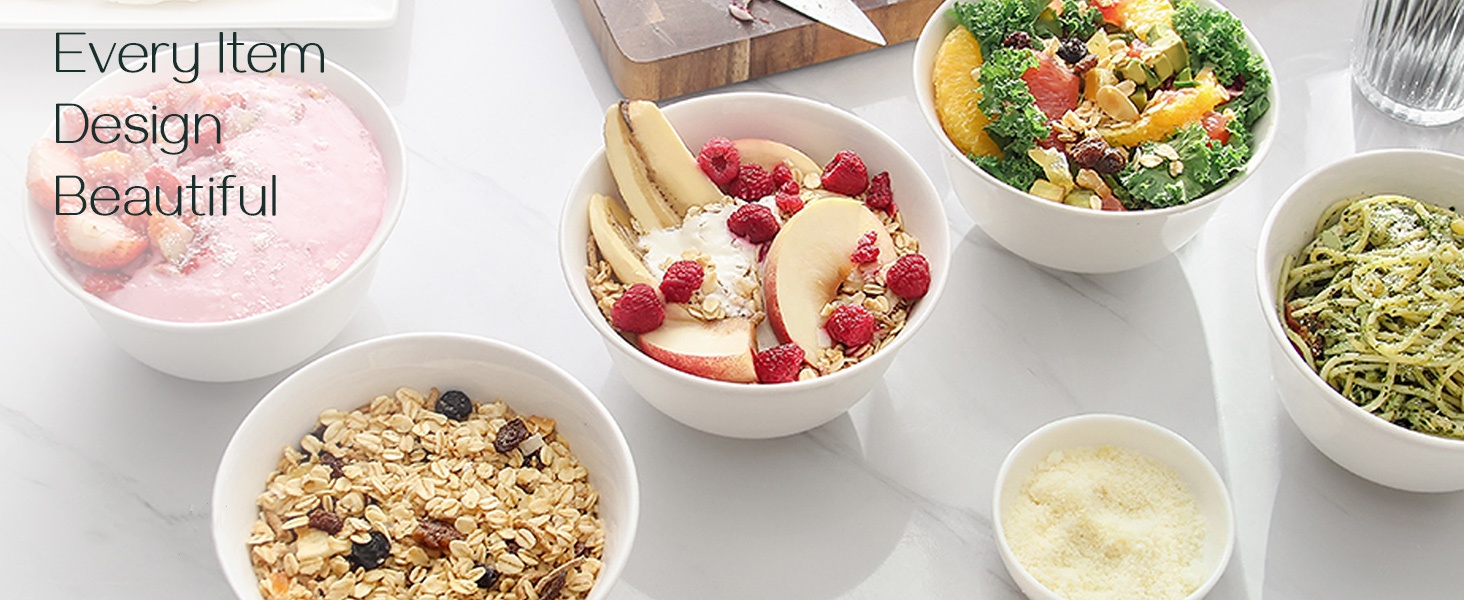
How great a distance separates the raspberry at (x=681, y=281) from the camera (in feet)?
4.47

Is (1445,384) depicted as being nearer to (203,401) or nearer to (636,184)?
(636,184)

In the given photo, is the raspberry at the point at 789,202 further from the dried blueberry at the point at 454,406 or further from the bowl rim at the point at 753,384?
the dried blueberry at the point at 454,406

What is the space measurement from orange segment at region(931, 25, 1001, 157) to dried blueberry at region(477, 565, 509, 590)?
743mm

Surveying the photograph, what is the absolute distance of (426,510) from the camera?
4.11 ft

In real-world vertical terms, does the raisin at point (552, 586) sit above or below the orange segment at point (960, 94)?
below

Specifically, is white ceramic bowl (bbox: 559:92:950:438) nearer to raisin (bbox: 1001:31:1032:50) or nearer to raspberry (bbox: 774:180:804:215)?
raspberry (bbox: 774:180:804:215)

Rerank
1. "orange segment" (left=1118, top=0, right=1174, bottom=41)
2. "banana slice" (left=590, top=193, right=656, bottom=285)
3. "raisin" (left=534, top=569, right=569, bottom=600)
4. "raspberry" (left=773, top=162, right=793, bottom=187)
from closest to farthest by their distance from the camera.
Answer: "raisin" (left=534, top=569, right=569, bottom=600), "banana slice" (left=590, top=193, right=656, bottom=285), "raspberry" (left=773, top=162, right=793, bottom=187), "orange segment" (left=1118, top=0, right=1174, bottom=41)

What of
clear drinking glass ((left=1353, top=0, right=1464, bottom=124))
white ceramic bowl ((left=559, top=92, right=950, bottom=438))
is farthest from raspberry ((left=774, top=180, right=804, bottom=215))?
clear drinking glass ((left=1353, top=0, right=1464, bottom=124))

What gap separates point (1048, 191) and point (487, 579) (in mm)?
754

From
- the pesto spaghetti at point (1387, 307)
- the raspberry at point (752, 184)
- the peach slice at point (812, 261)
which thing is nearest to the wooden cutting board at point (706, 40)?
the raspberry at point (752, 184)

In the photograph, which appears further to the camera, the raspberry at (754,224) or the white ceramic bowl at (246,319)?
the raspberry at (754,224)

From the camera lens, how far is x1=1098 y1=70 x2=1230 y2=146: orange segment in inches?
59.9

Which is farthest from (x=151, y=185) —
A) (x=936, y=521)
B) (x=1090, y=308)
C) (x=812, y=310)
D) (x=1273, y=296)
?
(x=1273, y=296)

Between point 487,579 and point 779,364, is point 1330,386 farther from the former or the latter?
point 487,579
